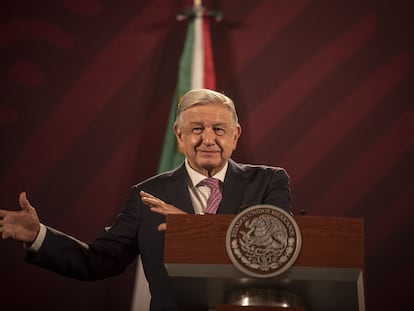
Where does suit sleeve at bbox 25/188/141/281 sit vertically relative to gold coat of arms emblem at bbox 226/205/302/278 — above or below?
above

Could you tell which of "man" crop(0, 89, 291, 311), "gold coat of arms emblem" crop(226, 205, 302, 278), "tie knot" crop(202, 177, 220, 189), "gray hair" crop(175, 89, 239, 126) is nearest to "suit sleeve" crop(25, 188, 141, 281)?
"man" crop(0, 89, 291, 311)

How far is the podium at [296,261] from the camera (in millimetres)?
1946

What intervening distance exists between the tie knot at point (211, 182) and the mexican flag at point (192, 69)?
1.45 m

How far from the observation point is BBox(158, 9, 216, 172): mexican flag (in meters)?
4.10

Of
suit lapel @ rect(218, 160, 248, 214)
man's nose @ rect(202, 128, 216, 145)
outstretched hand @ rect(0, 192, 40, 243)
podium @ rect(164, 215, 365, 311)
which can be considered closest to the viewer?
podium @ rect(164, 215, 365, 311)

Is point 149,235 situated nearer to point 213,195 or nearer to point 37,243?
point 213,195

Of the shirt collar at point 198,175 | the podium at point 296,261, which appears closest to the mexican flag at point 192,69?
the shirt collar at point 198,175

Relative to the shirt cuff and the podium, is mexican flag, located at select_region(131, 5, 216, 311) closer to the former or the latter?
the shirt cuff

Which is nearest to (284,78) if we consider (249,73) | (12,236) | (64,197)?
(249,73)

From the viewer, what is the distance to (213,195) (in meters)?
2.55

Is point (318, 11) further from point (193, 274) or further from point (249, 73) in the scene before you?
point (193, 274)

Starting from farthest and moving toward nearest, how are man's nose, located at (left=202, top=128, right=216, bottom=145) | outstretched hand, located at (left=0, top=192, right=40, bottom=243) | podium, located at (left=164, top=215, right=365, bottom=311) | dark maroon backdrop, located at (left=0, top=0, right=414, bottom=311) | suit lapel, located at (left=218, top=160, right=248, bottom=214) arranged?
dark maroon backdrop, located at (left=0, top=0, right=414, bottom=311)
man's nose, located at (left=202, top=128, right=216, bottom=145)
suit lapel, located at (left=218, top=160, right=248, bottom=214)
outstretched hand, located at (left=0, top=192, right=40, bottom=243)
podium, located at (left=164, top=215, right=365, bottom=311)

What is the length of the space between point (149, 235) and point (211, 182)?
0.26 m

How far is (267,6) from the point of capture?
14.7ft
